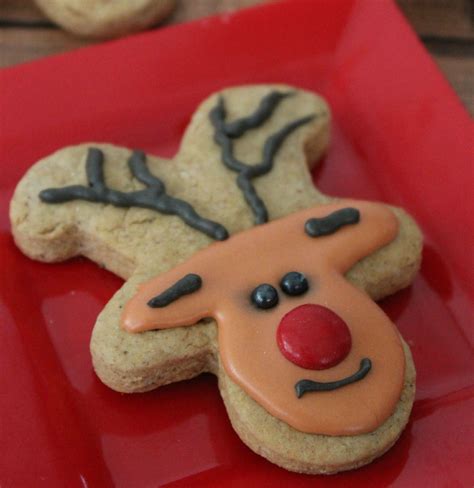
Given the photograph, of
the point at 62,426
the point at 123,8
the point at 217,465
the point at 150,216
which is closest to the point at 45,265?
the point at 150,216

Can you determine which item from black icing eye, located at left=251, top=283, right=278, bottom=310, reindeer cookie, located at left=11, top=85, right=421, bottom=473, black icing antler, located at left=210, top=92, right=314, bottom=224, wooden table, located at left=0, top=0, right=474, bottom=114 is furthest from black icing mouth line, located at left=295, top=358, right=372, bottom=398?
wooden table, located at left=0, top=0, right=474, bottom=114

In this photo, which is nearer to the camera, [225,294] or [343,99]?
[225,294]

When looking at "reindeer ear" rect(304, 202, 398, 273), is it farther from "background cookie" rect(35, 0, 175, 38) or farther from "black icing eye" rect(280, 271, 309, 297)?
"background cookie" rect(35, 0, 175, 38)

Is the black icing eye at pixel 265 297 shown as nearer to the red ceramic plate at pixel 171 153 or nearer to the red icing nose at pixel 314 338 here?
the red icing nose at pixel 314 338

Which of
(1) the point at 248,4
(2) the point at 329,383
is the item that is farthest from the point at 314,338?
(1) the point at 248,4

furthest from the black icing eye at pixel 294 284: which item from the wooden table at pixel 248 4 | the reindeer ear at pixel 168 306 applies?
the wooden table at pixel 248 4

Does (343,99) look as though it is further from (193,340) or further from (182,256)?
(193,340)

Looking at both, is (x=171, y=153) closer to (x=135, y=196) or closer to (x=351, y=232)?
(x=135, y=196)
